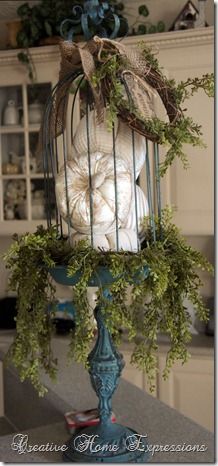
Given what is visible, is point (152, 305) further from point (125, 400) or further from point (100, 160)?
point (125, 400)

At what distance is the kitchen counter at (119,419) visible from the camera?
1.13 meters

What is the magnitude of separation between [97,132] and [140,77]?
13 centimetres

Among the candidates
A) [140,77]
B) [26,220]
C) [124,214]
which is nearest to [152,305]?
[124,214]

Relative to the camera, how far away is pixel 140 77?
3.31 ft

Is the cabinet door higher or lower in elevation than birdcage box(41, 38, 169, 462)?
lower

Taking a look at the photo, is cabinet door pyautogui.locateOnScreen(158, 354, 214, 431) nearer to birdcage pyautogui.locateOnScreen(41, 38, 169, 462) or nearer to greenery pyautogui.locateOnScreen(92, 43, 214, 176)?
birdcage pyautogui.locateOnScreen(41, 38, 169, 462)

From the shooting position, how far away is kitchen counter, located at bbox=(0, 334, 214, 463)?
113cm

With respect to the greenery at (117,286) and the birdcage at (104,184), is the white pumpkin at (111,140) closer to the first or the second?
the birdcage at (104,184)

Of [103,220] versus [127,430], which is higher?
[103,220]

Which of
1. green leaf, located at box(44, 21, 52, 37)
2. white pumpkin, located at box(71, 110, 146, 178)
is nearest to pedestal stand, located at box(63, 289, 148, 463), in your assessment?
white pumpkin, located at box(71, 110, 146, 178)

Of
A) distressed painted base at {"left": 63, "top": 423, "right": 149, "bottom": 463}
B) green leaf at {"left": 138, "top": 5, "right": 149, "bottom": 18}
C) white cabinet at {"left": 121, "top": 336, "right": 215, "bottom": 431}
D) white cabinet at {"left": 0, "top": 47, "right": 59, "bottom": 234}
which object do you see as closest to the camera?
distressed painted base at {"left": 63, "top": 423, "right": 149, "bottom": 463}

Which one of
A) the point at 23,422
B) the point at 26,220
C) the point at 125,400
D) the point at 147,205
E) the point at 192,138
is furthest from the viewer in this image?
the point at 26,220

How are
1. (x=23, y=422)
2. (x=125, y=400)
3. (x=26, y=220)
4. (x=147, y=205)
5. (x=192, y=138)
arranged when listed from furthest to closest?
(x=26, y=220), (x=23, y=422), (x=125, y=400), (x=147, y=205), (x=192, y=138)

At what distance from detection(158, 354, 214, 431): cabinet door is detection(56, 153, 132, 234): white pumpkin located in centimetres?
178
